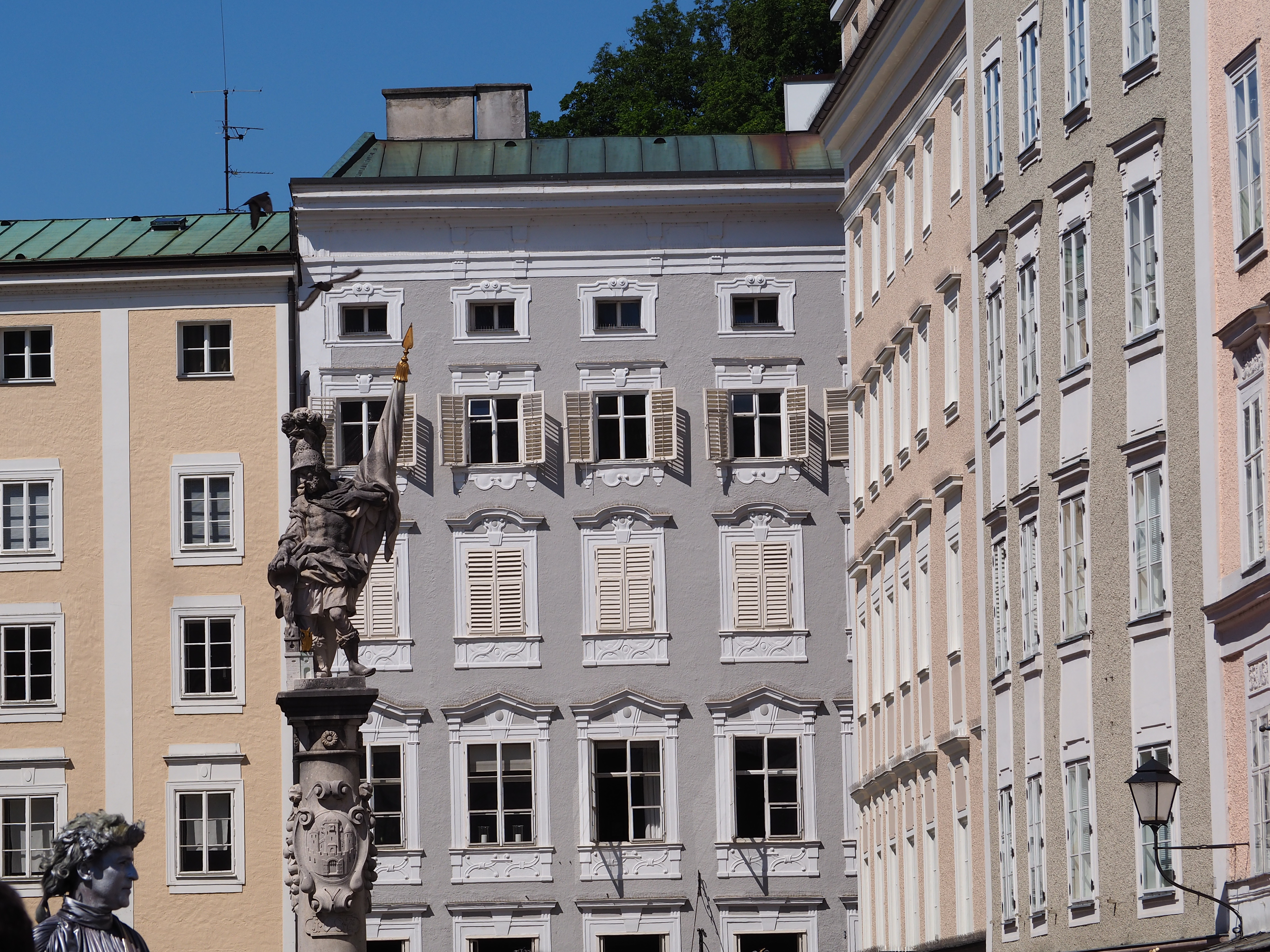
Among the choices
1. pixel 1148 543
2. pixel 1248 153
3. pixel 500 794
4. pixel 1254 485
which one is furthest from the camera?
pixel 500 794

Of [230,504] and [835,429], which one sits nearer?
[835,429]

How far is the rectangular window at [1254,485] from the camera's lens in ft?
74.7

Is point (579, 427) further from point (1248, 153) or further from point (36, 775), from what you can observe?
point (1248, 153)

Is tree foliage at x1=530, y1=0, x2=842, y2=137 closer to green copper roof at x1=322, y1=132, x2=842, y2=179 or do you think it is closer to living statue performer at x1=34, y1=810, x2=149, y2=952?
green copper roof at x1=322, y1=132, x2=842, y2=179

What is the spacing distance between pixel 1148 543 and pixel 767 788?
23.9 metres

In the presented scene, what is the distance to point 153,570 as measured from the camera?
50906 mm

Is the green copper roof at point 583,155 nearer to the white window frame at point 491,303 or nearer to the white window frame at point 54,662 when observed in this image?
the white window frame at point 491,303

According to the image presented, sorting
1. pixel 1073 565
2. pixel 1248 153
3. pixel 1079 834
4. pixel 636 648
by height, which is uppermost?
pixel 1248 153

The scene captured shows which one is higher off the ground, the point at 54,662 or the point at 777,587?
the point at 777,587

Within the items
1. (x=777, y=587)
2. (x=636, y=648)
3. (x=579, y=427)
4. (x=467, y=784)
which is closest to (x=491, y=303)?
(x=579, y=427)

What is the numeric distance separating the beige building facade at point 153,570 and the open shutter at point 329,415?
0.85 m

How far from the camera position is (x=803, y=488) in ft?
166

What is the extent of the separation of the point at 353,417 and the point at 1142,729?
26855 millimetres

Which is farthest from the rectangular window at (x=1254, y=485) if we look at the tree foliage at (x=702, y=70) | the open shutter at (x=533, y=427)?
the tree foliage at (x=702, y=70)
